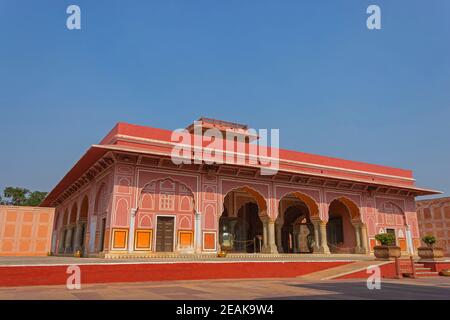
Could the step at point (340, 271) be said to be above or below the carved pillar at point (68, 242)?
below

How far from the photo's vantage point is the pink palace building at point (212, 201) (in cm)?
1456

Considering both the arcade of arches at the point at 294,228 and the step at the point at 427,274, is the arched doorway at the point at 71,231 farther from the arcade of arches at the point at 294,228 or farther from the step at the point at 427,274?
the step at the point at 427,274

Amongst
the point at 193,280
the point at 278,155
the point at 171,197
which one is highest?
the point at 278,155

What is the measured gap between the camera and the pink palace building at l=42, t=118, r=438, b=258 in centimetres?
1456

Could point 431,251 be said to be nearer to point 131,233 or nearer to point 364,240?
point 364,240

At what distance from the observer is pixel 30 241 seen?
22469mm

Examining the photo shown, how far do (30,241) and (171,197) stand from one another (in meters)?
12.5

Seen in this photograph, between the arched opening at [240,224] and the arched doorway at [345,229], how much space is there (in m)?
4.55

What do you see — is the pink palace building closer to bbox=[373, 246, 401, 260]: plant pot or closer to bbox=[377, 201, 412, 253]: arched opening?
bbox=[377, 201, 412, 253]: arched opening

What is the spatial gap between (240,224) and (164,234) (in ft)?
23.3

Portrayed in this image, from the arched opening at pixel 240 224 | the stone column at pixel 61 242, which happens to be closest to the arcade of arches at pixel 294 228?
the arched opening at pixel 240 224

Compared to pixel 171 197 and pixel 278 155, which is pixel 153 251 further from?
pixel 278 155

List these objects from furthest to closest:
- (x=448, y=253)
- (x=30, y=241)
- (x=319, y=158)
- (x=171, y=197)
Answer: (x=448, y=253) < (x=30, y=241) < (x=319, y=158) < (x=171, y=197)
